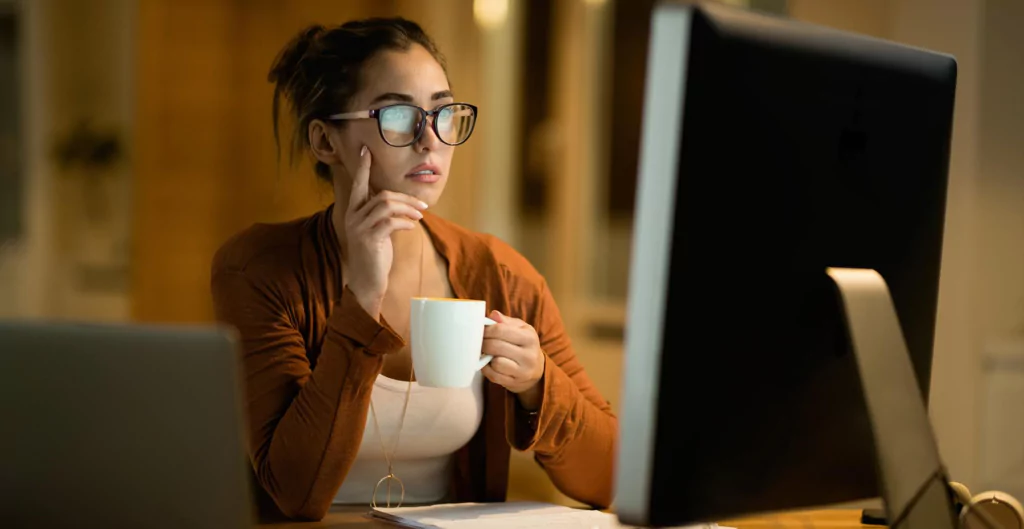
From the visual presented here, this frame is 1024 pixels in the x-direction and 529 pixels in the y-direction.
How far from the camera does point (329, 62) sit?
1.44m

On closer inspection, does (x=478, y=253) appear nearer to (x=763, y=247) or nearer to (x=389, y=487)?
(x=389, y=487)

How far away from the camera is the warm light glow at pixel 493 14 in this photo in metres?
4.66

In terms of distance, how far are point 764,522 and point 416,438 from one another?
0.46 meters

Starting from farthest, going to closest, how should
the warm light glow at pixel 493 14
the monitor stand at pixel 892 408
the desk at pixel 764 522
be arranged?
the warm light glow at pixel 493 14 < the desk at pixel 764 522 < the monitor stand at pixel 892 408

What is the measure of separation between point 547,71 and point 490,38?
291 mm

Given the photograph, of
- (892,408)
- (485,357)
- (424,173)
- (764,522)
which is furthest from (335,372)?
(892,408)

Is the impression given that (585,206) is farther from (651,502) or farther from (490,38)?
(651,502)

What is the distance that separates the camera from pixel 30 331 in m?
0.77

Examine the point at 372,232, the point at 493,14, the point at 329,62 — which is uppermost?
the point at 493,14

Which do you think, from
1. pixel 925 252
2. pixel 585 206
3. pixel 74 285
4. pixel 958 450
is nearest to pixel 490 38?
pixel 585 206

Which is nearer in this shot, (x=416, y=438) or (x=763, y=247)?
(x=763, y=247)

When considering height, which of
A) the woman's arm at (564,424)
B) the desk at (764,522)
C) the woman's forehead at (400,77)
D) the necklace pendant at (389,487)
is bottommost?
the necklace pendant at (389,487)


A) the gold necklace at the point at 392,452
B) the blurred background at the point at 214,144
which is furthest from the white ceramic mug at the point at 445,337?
the blurred background at the point at 214,144

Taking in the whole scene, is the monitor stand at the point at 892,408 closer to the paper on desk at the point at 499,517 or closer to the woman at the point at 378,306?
the paper on desk at the point at 499,517
